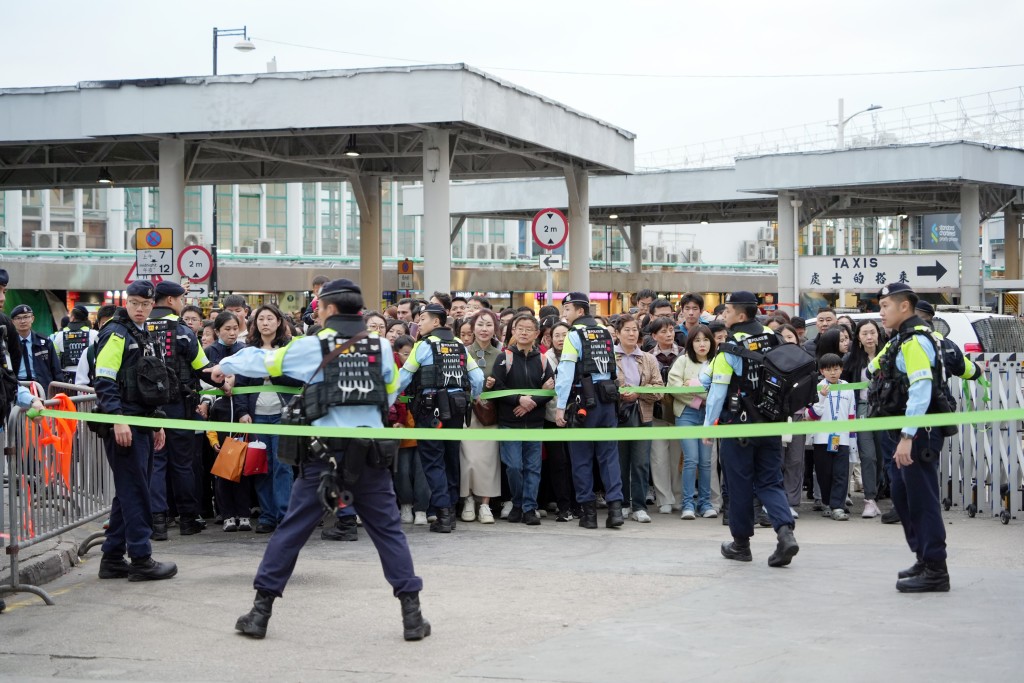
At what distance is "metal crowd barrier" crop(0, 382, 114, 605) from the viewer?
323 inches

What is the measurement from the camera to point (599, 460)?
11.4 m

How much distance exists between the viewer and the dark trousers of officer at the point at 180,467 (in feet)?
34.9

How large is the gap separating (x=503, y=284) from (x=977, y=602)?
41021mm

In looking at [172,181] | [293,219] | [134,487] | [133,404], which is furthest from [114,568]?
[293,219]

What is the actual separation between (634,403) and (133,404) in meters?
5.08

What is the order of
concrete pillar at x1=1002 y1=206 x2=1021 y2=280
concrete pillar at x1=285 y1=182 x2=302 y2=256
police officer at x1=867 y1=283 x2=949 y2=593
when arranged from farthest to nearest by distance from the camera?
concrete pillar at x1=285 y1=182 x2=302 y2=256 → concrete pillar at x1=1002 y1=206 x2=1021 y2=280 → police officer at x1=867 y1=283 x2=949 y2=593

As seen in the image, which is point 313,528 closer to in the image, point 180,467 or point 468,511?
point 180,467

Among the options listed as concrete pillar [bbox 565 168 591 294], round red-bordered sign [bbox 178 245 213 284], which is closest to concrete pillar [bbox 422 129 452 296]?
round red-bordered sign [bbox 178 245 213 284]

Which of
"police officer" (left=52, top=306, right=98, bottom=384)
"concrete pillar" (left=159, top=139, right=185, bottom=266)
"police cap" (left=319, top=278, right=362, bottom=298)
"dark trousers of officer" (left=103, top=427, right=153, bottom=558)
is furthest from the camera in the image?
"concrete pillar" (left=159, top=139, right=185, bottom=266)

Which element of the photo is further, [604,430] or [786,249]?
[786,249]

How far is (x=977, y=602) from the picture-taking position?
25.8 feet

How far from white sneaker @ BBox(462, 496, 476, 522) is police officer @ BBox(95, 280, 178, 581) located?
3.52 metres

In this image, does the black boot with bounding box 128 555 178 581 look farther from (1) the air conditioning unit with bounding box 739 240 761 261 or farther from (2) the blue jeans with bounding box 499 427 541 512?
(1) the air conditioning unit with bounding box 739 240 761 261

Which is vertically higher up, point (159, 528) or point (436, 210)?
point (436, 210)
